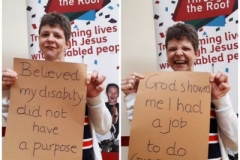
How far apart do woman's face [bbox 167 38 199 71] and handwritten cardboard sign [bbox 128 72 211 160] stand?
0.24ft

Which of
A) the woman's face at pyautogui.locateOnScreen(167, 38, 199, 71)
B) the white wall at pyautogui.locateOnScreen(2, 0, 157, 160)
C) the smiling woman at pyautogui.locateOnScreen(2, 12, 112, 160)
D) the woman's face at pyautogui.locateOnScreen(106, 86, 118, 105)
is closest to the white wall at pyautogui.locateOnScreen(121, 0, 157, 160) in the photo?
the white wall at pyautogui.locateOnScreen(2, 0, 157, 160)

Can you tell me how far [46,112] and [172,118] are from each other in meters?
0.37

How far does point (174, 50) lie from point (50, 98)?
0.43 metres

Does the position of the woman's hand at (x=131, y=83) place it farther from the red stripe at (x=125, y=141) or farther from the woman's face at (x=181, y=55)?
the red stripe at (x=125, y=141)

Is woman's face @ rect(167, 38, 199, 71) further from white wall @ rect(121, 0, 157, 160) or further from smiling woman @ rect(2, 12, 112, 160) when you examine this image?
white wall @ rect(121, 0, 157, 160)

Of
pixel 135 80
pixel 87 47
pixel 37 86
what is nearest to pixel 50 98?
pixel 37 86

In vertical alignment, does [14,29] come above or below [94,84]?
above

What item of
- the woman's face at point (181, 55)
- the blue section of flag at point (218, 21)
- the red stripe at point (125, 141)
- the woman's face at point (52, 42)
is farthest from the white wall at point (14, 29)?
the blue section of flag at point (218, 21)

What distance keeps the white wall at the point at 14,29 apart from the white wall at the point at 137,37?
46 cm

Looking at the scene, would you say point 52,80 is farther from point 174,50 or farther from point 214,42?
point 214,42

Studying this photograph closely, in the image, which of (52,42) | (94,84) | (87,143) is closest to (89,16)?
(52,42)

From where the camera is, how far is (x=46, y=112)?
36.4 inches

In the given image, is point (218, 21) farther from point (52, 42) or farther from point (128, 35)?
point (52, 42)

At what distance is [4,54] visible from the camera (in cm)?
140
